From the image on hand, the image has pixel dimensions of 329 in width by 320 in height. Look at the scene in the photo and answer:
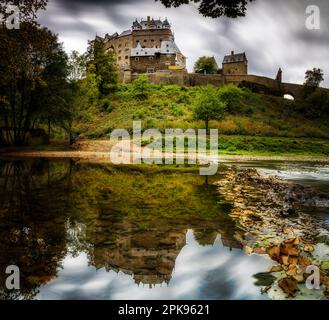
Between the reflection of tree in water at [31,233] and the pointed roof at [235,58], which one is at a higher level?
the pointed roof at [235,58]

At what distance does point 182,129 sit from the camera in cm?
4891

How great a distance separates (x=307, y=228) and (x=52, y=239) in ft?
14.7

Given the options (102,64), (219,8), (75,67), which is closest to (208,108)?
(75,67)

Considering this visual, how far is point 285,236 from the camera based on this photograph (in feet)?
17.8

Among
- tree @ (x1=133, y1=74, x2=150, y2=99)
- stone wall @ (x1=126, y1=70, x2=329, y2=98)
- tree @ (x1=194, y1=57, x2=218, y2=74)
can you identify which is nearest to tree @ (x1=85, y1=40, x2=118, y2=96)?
tree @ (x1=133, y1=74, x2=150, y2=99)

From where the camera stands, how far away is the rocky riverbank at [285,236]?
12.1 ft

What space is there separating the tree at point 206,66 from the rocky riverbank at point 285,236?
91.2m

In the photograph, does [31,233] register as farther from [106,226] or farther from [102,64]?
[102,64]

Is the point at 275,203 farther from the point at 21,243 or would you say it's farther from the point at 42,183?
the point at 42,183

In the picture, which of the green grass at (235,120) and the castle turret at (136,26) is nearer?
the green grass at (235,120)

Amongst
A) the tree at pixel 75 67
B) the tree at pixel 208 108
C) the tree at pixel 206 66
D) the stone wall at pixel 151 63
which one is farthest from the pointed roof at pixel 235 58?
the tree at pixel 75 67

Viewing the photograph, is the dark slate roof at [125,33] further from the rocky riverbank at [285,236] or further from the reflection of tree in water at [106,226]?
the rocky riverbank at [285,236]

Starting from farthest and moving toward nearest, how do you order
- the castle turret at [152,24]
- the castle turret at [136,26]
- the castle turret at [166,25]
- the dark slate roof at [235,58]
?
1. the castle turret at [136,26]
2. the castle turret at [152,24]
3. the castle turret at [166,25]
4. the dark slate roof at [235,58]
